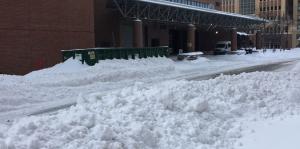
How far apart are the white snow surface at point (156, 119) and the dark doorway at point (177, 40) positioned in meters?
58.4

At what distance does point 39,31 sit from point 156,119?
22.4 metres

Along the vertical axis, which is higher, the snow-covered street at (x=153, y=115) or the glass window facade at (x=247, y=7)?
the glass window facade at (x=247, y=7)

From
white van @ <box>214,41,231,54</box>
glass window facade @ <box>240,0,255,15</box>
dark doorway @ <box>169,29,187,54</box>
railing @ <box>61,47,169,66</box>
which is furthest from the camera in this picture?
glass window facade @ <box>240,0,255,15</box>

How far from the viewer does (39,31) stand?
96.0 feet

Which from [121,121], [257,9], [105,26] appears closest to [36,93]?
[121,121]

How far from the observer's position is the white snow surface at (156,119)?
6.69 m

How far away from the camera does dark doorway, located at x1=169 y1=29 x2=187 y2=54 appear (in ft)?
234

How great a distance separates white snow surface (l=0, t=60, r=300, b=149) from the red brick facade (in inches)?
691

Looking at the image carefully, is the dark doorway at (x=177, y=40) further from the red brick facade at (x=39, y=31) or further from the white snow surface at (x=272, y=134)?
the white snow surface at (x=272, y=134)

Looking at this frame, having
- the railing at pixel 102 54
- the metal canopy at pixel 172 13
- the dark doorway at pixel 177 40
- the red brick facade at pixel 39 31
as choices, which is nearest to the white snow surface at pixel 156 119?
the railing at pixel 102 54

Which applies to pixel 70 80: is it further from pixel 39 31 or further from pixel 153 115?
pixel 153 115

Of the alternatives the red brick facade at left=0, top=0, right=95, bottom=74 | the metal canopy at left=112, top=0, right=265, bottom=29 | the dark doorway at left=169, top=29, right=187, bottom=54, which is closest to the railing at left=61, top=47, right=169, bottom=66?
the red brick facade at left=0, top=0, right=95, bottom=74

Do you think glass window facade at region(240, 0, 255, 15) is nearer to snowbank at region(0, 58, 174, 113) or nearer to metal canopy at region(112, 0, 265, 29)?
metal canopy at region(112, 0, 265, 29)

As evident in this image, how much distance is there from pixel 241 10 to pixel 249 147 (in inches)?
5028
